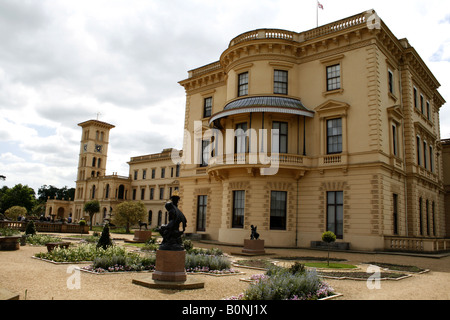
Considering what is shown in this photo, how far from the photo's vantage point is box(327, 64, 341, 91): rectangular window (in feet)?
84.5

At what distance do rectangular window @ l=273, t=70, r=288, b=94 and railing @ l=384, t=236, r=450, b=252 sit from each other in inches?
503

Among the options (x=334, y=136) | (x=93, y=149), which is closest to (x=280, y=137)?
(x=334, y=136)

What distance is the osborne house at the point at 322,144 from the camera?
2347cm

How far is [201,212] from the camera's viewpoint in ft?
104

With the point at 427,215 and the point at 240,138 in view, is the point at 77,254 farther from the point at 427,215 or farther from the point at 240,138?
the point at 427,215

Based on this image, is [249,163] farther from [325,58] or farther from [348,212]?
[325,58]

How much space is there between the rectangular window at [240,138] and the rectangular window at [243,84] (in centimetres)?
260

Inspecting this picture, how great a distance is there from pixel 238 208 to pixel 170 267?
16725 millimetres

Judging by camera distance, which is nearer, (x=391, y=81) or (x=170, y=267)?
(x=170, y=267)

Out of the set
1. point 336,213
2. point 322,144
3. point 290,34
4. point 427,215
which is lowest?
point 336,213

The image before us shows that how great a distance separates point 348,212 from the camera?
2336 centimetres
